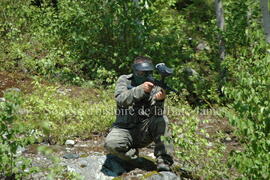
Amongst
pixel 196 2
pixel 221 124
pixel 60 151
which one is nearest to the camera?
pixel 60 151

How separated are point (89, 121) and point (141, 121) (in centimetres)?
218

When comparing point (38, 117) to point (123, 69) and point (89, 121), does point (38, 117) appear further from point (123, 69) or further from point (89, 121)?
point (123, 69)

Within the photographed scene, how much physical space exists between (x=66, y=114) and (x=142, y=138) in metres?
2.66

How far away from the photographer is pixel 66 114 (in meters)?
7.71

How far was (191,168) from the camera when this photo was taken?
217 inches

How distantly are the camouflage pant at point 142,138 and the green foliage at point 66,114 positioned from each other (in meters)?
1.71

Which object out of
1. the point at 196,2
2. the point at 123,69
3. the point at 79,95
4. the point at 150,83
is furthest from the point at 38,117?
the point at 196,2

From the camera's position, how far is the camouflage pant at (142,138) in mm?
5266

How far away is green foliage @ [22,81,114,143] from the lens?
22.9 ft

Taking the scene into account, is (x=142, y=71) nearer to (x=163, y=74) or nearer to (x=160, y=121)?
(x=163, y=74)

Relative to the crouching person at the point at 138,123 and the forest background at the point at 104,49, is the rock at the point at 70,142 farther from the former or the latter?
the crouching person at the point at 138,123

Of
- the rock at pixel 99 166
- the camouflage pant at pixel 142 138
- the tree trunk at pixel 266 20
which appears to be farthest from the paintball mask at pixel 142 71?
the tree trunk at pixel 266 20

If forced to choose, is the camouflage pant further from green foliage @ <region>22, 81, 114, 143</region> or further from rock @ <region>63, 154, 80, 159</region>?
green foliage @ <region>22, 81, 114, 143</region>

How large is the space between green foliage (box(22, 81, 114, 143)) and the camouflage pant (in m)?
1.71
